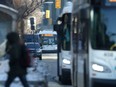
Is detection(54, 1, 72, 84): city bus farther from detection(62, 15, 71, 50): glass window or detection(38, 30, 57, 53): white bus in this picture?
detection(38, 30, 57, 53): white bus

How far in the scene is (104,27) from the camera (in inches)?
546

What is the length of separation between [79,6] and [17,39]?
2638mm

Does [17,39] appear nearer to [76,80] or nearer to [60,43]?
[76,80]

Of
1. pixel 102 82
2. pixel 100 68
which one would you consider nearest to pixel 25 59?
pixel 100 68

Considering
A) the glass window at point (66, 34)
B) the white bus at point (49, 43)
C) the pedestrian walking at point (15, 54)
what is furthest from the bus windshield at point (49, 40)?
the pedestrian walking at point (15, 54)

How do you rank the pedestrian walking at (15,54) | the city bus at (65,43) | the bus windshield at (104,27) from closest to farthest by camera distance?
1. the bus windshield at (104,27)
2. the pedestrian walking at (15,54)
3. the city bus at (65,43)

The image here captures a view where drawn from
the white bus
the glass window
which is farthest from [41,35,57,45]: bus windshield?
the glass window

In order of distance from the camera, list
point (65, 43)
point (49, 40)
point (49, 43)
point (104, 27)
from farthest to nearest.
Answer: point (49, 40), point (49, 43), point (65, 43), point (104, 27)

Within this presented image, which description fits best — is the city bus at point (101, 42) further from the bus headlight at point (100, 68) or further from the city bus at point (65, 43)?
the city bus at point (65, 43)

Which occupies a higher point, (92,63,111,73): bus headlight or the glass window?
the glass window

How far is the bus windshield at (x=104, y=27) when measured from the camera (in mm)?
13828

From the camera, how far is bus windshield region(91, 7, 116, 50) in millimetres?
13828

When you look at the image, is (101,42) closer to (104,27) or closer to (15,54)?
(104,27)

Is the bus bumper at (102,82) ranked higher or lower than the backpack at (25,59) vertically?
lower
